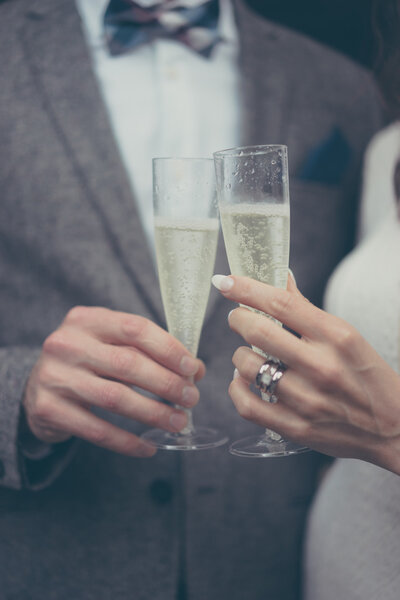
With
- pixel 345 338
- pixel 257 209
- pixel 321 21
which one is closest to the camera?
pixel 345 338

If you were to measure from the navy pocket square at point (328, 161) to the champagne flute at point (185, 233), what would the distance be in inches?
24.2

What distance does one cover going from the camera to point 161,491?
1.29 meters

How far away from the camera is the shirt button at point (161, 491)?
4.23 ft

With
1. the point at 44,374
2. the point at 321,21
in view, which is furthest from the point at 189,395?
the point at 321,21

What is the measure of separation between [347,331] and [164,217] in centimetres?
37

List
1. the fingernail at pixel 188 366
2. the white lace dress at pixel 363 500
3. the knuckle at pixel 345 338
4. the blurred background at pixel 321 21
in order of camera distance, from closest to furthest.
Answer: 1. the knuckle at pixel 345 338
2. the fingernail at pixel 188 366
3. the white lace dress at pixel 363 500
4. the blurred background at pixel 321 21

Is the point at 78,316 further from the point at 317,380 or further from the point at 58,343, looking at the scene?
the point at 317,380

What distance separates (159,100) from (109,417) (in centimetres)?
83

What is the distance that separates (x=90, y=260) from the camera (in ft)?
4.37

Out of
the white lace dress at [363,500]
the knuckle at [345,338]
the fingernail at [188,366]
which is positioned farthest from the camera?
the white lace dress at [363,500]

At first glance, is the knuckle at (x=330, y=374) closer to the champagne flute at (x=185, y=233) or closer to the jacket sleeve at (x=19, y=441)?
the champagne flute at (x=185, y=233)

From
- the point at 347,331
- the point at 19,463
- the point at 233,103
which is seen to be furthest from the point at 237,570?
the point at 233,103

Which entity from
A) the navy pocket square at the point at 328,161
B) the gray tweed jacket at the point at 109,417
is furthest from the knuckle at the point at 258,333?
the navy pocket square at the point at 328,161

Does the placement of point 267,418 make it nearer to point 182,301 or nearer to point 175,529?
point 182,301
